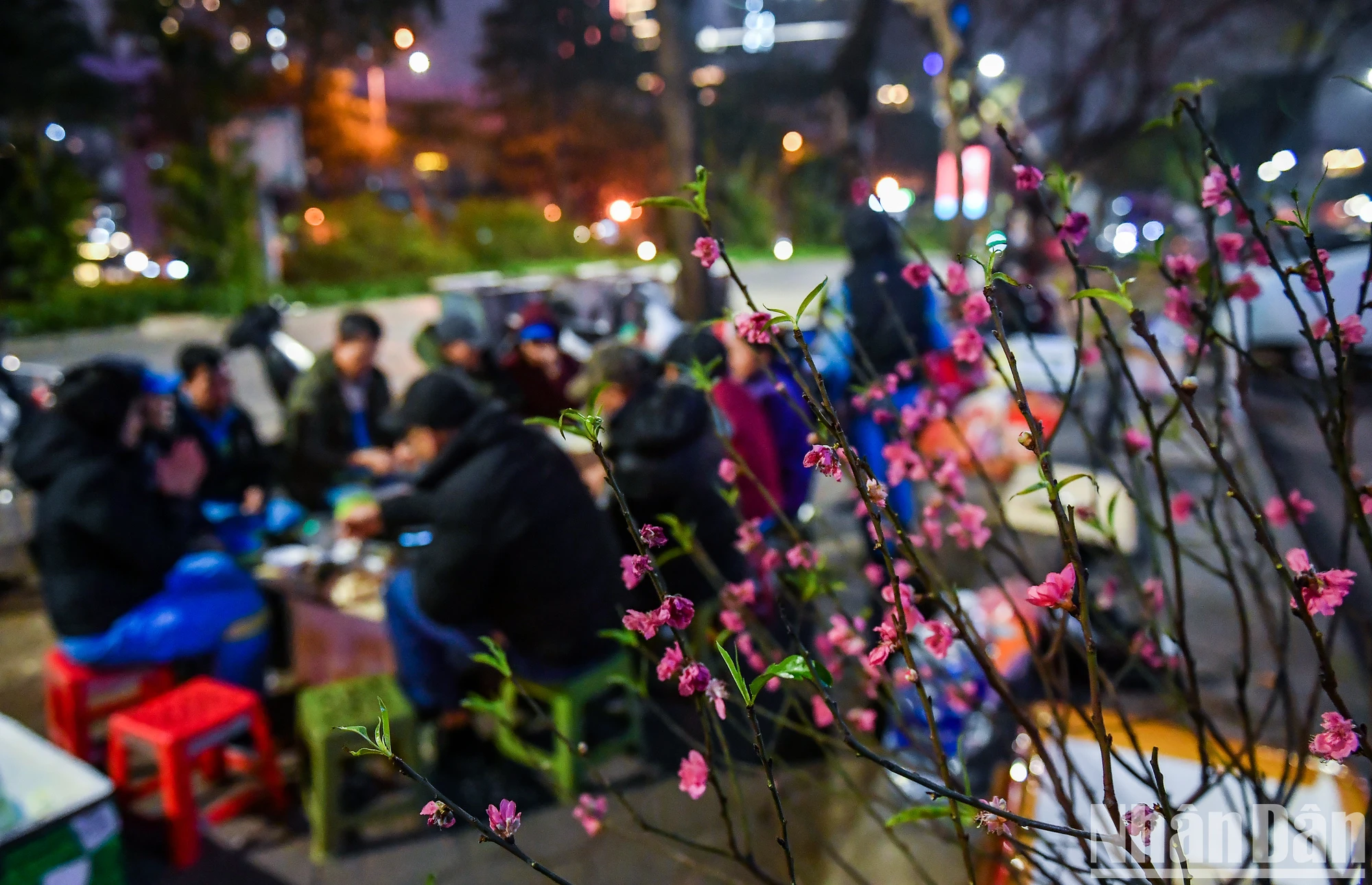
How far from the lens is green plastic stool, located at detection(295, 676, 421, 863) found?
2889mm

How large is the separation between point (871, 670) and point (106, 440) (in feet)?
10.2

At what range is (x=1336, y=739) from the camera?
78 centimetres

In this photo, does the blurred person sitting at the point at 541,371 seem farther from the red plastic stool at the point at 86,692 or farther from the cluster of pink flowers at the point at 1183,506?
the cluster of pink flowers at the point at 1183,506

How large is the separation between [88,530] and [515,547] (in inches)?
62.5

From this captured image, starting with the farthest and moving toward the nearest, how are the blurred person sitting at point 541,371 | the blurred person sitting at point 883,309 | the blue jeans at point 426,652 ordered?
the blurred person sitting at point 541,371
the blurred person sitting at point 883,309
the blue jeans at point 426,652

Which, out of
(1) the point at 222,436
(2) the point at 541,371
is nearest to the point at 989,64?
(2) the point at 541,371

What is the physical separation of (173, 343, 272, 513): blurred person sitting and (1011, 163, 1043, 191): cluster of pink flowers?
422 cm

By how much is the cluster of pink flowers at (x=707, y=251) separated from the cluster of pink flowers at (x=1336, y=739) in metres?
0.82

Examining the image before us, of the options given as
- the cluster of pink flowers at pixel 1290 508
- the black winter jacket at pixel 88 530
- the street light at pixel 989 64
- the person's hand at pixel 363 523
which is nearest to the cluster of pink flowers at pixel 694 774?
the cluster of pink flowers at pixel 1290 508

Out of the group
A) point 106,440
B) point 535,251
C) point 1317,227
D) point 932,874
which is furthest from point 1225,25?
point 106,440

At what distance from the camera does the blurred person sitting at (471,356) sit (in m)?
5.14

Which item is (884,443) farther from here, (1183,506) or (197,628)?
(197,628)

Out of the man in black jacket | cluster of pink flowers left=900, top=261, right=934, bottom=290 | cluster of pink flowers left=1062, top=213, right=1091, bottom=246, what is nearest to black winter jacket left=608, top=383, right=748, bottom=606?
the man in black jacket

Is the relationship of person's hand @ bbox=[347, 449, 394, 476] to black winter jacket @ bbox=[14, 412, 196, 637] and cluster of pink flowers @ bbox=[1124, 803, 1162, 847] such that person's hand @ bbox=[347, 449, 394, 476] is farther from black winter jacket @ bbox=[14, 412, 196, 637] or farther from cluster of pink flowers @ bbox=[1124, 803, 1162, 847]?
cluster of pink flowers @ bbox=[1124, 803, 1162, 847]
